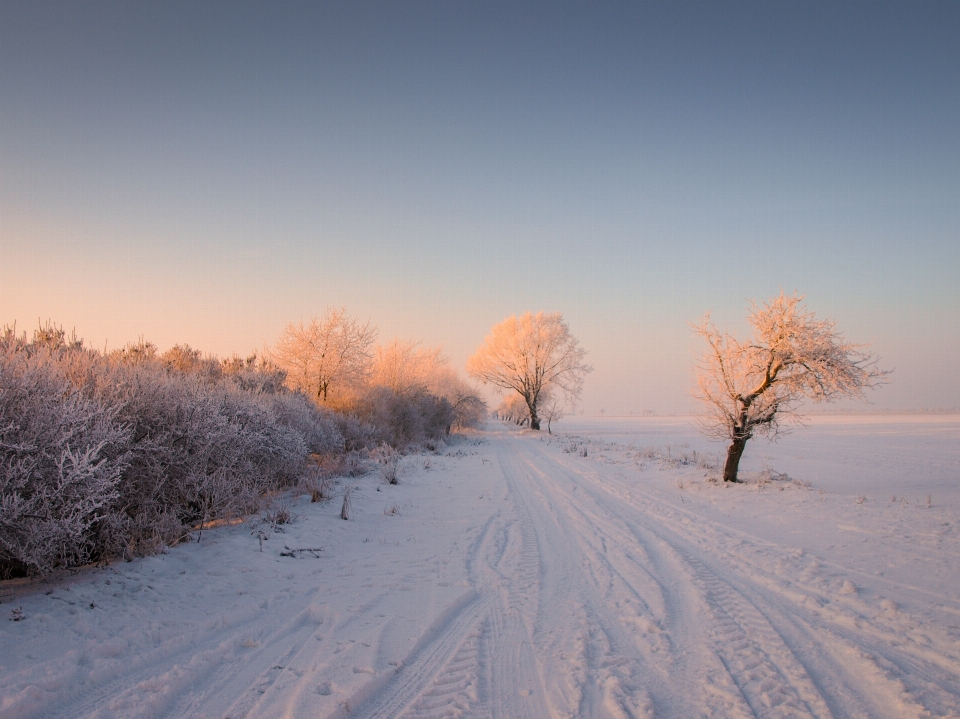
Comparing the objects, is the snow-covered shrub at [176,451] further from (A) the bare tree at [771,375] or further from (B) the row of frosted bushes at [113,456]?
(A) the bare tree at [771,375]

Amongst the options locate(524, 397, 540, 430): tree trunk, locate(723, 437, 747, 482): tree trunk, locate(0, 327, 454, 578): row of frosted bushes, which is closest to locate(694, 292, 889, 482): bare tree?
locate(723, 437, 747, 482): tree trunk

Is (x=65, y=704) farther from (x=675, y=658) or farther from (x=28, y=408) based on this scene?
(x=675, y=658)

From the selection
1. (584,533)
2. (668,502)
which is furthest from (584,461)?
(584,533)

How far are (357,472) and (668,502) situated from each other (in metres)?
6.99

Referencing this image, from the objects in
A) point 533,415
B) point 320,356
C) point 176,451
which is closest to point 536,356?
point 533,415

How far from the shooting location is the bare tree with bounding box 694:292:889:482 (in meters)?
10.5

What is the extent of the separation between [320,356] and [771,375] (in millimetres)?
16886

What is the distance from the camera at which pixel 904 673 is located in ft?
10.6

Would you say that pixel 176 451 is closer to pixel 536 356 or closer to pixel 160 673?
pixel 160 673

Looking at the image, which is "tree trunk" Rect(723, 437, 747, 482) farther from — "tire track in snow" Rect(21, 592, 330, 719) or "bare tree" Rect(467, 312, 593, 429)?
"bare tree" Rect(467, 312, 593, 429)

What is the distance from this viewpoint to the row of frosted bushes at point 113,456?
3.81 m

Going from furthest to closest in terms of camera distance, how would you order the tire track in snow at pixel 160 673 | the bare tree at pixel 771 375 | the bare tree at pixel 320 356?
the bare tree at pixel 320 356 → the bare tree at pixel 771 375 → the tire track in snow at pixel 160 673

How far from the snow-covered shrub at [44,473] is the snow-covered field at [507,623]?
35cm

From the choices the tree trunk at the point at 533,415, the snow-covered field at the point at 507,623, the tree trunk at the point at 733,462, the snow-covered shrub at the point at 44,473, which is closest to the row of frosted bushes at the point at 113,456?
the snow-covered shrub at the point at 44,473
